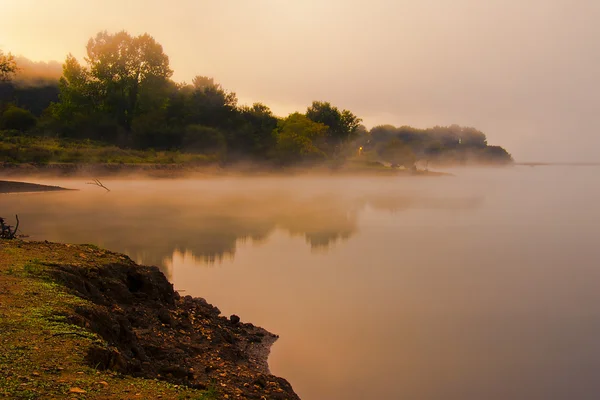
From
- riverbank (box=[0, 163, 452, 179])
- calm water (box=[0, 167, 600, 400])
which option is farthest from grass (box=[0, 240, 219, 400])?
riverbank (box=[0, 163, 452, 179])

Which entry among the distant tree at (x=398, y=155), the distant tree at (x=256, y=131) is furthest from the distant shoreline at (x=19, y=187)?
the distant tree at (x=398, y=155)

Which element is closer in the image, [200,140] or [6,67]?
[6,67]

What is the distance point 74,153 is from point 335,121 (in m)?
48.1

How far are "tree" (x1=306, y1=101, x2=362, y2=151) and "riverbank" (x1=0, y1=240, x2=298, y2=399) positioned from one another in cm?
8027

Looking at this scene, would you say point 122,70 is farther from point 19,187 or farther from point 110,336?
point 110,336

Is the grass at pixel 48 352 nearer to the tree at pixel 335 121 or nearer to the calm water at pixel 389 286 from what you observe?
the calm water at pixel 389 286

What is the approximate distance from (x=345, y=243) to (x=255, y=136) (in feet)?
177

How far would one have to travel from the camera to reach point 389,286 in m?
A: 14.7

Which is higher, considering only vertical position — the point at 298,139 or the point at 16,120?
the point at 298,139

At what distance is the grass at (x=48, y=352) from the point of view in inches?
184

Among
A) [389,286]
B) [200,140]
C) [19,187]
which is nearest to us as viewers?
[389,286]

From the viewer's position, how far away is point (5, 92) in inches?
3393

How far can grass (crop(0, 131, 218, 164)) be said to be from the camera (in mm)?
47188

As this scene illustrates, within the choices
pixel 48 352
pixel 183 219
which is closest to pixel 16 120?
pixel 183 219
